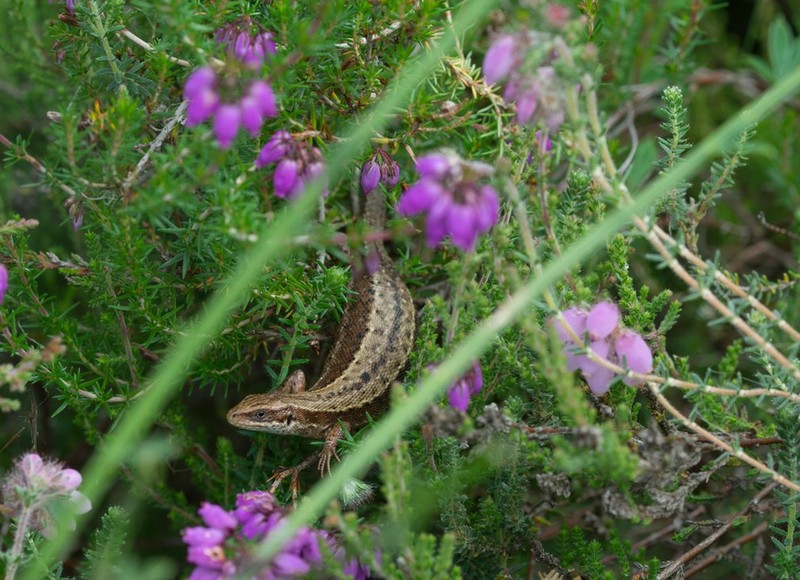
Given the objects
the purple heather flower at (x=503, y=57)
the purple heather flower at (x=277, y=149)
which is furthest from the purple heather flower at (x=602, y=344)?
the purple heather flower at (x=277, y=149)

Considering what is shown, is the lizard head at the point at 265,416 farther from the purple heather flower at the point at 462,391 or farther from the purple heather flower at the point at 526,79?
the purple heather flower at the point at 526,79

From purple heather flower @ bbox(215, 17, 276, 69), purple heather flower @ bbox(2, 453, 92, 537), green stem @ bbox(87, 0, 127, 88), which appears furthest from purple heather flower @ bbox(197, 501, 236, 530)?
green stem @ bbox(87, 0, 127, 88)

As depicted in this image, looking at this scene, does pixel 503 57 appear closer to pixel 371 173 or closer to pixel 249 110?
pixel 249 110

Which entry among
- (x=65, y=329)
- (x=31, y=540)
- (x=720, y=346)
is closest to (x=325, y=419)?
(x=65, y=329)

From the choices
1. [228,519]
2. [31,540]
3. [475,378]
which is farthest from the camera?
[31,540]

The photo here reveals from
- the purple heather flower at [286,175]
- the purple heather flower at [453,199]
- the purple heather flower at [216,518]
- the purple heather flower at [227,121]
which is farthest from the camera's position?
the purple heather flower at [286,175]

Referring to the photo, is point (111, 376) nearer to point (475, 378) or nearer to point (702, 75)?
point (475, 378)

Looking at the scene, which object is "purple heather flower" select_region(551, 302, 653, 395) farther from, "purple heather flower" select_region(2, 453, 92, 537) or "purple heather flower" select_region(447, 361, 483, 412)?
"purple heather flower" select_region(2, 453, 92, 537)
